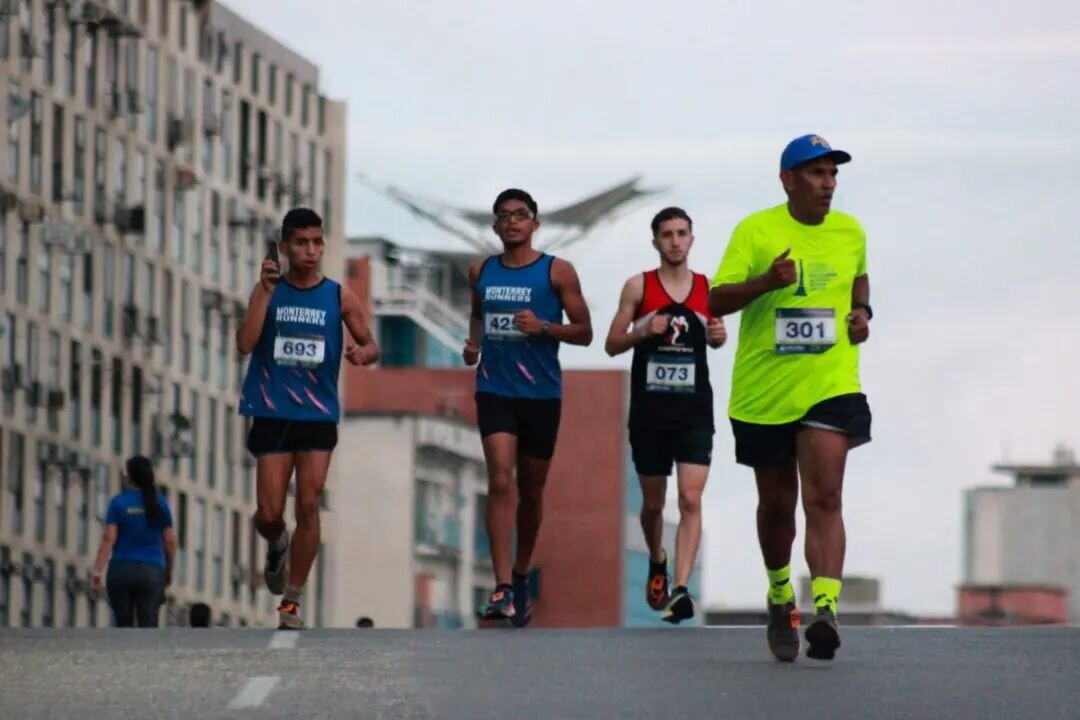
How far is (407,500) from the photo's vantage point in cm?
12744

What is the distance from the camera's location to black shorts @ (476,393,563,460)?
22.4m

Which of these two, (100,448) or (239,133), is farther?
(239,133)

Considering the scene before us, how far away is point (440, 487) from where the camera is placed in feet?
424

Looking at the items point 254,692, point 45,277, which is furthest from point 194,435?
point 254,692

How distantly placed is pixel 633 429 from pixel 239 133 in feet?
264

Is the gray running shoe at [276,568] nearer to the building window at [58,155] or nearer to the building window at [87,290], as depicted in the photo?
the building window at [58,155]

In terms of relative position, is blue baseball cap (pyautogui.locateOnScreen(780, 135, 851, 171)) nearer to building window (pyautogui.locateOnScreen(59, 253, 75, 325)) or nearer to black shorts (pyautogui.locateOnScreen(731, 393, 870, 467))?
black shorts (pyautogui.locateOnScreen(731, 393, 870, 467))

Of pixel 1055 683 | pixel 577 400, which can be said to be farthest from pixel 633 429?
pixel 577 400

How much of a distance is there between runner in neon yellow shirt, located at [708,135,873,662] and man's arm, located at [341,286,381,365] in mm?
4717

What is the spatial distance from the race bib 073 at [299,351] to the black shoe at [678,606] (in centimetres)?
226

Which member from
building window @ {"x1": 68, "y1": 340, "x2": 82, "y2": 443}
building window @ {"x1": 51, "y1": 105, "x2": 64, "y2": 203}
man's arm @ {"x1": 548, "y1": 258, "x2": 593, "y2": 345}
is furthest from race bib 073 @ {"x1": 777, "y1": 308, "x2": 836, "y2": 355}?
building window @ {"x1": 68, "y1": 340, "x2": 82, "y2": 443}

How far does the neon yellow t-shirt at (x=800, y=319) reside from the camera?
17.1 metres

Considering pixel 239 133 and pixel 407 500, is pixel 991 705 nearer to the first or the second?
pixel 239 133

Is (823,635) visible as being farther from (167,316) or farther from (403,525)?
(403,525)
